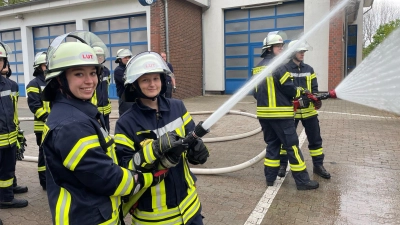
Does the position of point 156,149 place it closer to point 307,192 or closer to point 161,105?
point 161,105

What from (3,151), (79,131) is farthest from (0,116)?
(79,131)

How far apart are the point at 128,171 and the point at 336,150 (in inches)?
207

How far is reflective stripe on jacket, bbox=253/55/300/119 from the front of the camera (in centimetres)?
430

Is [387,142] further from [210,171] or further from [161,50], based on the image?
[161,50]

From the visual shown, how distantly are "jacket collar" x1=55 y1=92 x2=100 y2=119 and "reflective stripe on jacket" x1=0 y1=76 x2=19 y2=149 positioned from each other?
2453 mm

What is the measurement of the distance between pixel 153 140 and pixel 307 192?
Answer: 2.91m

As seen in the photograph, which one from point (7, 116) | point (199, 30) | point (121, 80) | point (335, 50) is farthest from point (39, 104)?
point (199, 30)

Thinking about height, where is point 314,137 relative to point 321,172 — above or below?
above

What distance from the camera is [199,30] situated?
15.7 meters

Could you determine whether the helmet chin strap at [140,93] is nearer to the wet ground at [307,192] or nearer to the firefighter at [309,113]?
the wet ground at [307,192]

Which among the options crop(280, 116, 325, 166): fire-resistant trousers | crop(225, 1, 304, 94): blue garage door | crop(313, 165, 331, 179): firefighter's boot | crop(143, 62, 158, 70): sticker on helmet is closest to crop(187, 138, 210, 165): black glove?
crop(143, 62, 158, 70): sticker on helmet

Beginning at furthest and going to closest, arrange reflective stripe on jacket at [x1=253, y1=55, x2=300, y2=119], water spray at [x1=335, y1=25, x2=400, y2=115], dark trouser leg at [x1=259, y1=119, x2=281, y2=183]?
dark trouser leg at [x1=259, y1=119, x2=281, y2=183]
reflective stripe on jacket at [x1=253, y1=55, x2=300, y2=119]
water spray at [x1=335, y1=25, x2=400, y2=115]

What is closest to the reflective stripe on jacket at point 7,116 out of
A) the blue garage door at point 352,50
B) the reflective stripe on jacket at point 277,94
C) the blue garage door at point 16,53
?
the reflective stripe on jacket at point 277,94

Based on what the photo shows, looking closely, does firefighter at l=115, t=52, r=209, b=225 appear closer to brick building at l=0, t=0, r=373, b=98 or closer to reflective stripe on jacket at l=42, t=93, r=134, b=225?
reflective stripe on jacket at l=42, t=93, r=134, b=225
